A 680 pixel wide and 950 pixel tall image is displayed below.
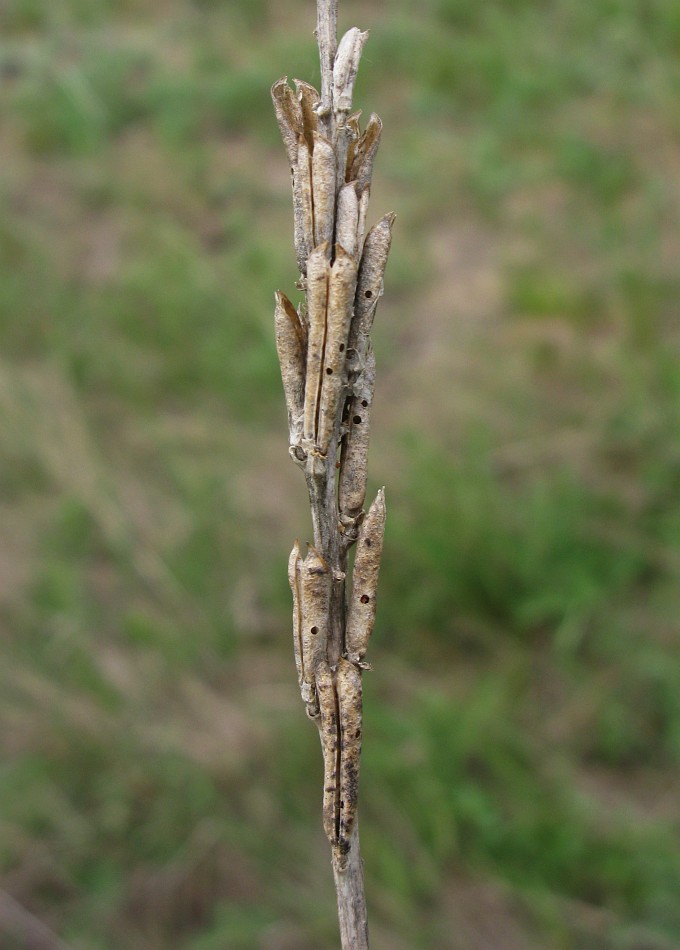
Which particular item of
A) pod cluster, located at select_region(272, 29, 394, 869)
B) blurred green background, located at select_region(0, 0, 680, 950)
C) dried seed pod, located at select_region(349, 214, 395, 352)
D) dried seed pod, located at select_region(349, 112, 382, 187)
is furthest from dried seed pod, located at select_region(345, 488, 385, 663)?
blurred green background, located at select_region(0, 0, 680, 950)

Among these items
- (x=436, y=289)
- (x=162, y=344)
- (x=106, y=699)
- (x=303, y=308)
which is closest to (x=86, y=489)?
(x=106, y=699)

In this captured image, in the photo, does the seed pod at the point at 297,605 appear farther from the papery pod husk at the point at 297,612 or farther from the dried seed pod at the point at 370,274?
the dried seed pod at the point at 370,274

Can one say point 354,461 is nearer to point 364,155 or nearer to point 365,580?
point 365,580

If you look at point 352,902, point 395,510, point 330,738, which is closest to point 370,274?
point 330,738

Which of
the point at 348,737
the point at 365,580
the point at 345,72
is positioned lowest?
the point at 348,737

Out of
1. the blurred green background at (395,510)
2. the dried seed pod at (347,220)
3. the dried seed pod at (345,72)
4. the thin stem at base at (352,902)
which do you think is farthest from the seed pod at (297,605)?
the blurred green background at (395,510)

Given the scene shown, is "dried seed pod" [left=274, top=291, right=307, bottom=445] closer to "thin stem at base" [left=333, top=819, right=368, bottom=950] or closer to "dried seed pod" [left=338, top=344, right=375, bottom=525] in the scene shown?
"dried seed pod" [left=338, top=344, right=375, bottom=525]

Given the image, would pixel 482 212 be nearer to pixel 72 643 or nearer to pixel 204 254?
pixel 204 254

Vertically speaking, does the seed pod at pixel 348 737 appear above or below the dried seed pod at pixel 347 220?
below

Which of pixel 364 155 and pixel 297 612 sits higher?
pixel 364 155
